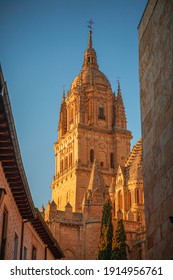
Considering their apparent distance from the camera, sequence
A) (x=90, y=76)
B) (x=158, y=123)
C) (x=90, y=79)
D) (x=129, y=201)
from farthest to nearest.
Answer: (x=90, y=76), (x=90, y=79), (x=129, y=201), (x=158, y=123)

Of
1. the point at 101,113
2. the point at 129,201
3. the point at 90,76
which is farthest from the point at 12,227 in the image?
the point at 90,76

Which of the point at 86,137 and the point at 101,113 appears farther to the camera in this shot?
the point at 101,113

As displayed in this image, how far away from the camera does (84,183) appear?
227ft

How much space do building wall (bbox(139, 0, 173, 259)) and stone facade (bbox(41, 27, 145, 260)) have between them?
40209 millimetres

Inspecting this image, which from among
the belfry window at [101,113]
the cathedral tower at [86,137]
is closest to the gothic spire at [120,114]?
the cathedral tower at [86,137]

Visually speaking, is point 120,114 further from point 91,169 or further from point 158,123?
point 158,123

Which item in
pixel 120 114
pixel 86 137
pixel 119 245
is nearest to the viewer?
pixel 119 245

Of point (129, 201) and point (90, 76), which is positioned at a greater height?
point (90, 76)

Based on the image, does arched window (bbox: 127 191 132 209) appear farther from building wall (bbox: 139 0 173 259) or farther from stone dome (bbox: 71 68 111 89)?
building wall (bbox: 139 0 173 259)

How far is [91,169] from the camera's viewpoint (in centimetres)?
7012

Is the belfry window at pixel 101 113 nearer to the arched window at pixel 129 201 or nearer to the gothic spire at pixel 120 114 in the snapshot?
the gothic spire at pixel 120 114

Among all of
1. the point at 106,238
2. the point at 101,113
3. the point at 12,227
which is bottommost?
the point at 12,227

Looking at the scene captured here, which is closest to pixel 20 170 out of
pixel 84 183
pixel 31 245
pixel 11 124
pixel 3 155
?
pixel 3 155

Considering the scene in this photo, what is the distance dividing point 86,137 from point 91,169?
525 cm
